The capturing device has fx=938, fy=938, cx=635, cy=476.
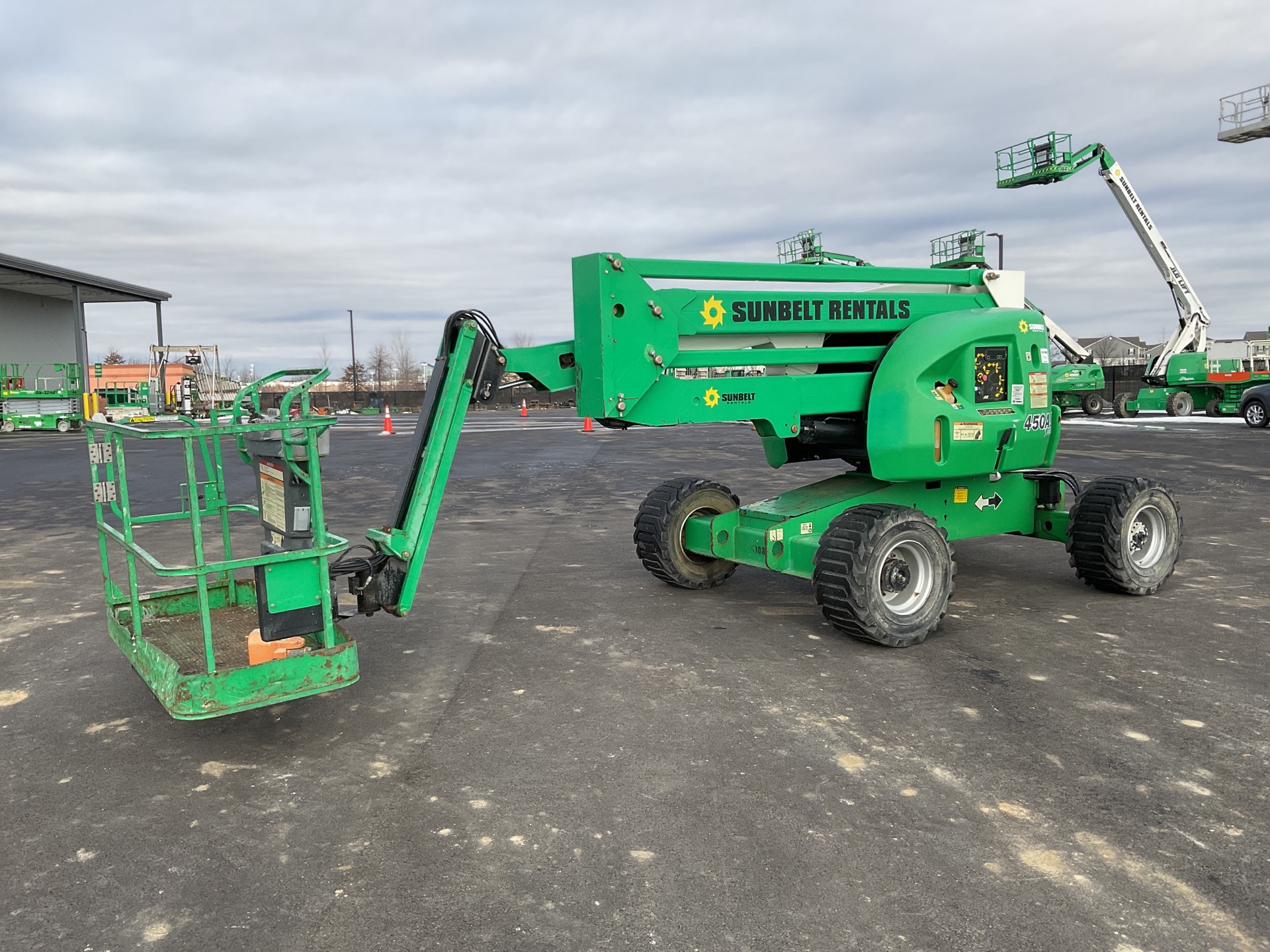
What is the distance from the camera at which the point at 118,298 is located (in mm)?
43000

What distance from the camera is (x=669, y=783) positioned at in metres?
3.84

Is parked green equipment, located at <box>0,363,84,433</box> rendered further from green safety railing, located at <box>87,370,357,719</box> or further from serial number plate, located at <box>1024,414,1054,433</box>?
serial number plate, located at <box>1024,414,1054,433</box>

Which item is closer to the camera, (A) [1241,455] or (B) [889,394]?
(B) [889,394]

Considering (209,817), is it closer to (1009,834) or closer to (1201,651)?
(1009,834)

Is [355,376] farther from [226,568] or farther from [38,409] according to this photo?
[226,568]

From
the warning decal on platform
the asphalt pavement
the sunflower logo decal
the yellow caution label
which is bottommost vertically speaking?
the asphalt pavement

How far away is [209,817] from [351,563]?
1.48 m

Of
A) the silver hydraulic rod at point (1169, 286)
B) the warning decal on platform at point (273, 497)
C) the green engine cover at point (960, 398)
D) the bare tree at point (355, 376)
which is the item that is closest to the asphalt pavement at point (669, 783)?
the warning decal on platform at point (273, 497)

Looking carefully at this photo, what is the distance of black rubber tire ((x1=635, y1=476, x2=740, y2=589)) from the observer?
707cm

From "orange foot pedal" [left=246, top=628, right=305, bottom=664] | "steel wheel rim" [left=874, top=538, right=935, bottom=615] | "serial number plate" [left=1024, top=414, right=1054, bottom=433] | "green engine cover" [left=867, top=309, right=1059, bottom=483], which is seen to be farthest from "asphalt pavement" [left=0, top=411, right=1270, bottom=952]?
"serial number plate" [left=1024, top=414, right=1054, bottom=433]

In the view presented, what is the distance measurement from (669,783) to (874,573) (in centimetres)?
223

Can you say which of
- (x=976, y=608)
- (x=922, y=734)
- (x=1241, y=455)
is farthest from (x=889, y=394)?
(x=1241, y=455)

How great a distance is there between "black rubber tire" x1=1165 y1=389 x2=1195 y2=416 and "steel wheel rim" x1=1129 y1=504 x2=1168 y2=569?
2803 cm

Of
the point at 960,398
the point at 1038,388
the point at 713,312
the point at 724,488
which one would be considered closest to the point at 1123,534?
the point at 1038,388
